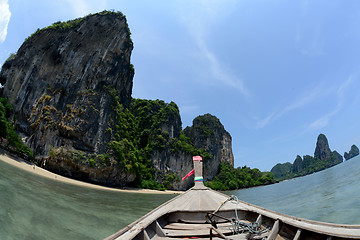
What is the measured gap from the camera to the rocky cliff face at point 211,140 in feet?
200

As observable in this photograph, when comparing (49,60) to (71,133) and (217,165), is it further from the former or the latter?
(217,165)

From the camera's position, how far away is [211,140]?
208ft

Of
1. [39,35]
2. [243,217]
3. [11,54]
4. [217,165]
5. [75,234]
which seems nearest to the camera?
[243,217]

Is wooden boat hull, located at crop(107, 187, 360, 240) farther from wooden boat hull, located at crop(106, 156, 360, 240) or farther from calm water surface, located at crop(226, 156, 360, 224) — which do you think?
calm water surface, located at crop(226, 156, 360, 224)

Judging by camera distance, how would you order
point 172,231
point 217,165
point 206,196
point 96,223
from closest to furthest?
1. point 172,231
2. point 206,196
3. point 96,223
4. point 217,165

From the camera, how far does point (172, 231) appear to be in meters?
3.51

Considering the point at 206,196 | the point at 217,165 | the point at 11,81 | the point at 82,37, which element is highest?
the point at 82,37

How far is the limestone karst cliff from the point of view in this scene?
25.4 metres

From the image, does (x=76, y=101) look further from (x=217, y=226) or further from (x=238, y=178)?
(x=238, y=178)

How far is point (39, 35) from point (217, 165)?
6073 cm

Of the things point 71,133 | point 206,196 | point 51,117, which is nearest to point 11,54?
point 51,117

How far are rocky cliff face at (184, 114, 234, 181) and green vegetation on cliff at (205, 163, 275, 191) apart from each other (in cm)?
257

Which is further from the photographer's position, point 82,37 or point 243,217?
point 82,37

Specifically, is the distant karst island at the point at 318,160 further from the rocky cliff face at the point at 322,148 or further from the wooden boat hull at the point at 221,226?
the wooden boat hull at the point at 221,226
